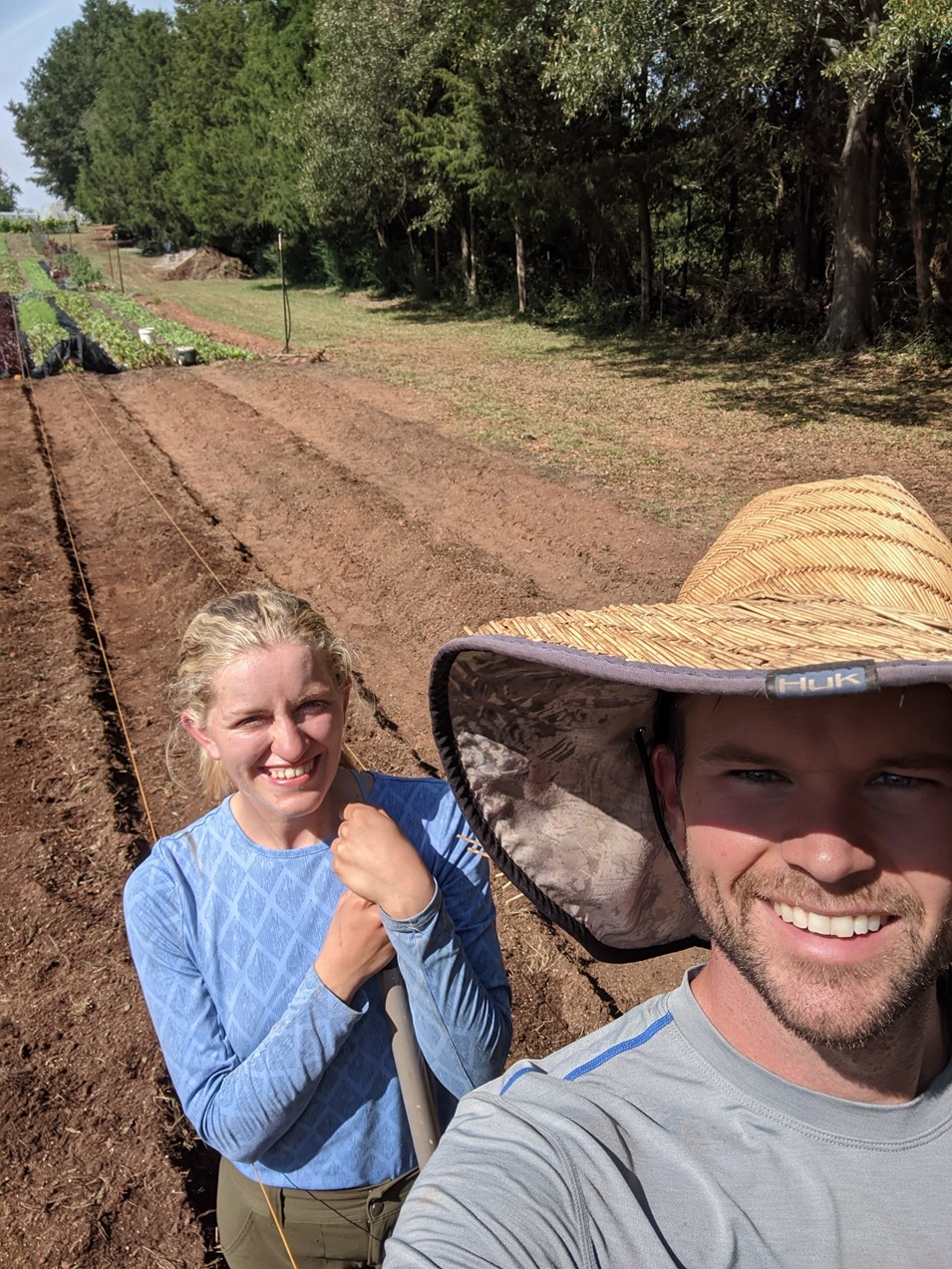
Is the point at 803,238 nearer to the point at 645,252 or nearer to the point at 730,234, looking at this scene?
the point at 730,234

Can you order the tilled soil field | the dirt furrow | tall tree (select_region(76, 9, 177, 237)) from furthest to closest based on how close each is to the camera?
tall tree (select_region(76, 9, 177, 237)) < the tilled soil field < the dirt furrow

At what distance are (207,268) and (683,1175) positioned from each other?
52.6 m

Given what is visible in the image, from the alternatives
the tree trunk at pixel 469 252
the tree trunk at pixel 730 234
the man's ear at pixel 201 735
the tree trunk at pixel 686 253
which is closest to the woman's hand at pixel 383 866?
the man's ear at pixel 201 735

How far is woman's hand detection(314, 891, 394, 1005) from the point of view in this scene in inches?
63.4

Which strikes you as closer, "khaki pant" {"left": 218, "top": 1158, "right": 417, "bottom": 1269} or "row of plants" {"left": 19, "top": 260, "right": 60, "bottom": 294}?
"khaki pant" {"left": 218, "top": 1158, "right": 417, "bottom": 1269}

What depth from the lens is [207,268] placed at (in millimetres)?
48750

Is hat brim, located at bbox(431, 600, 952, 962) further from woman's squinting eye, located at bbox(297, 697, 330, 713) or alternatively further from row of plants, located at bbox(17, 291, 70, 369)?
row of plants, located at bbox(17, 291, 70, 369)

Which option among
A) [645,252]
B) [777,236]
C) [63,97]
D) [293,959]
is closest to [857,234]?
[777,236]

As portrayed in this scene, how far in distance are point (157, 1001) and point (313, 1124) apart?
0.35 meters

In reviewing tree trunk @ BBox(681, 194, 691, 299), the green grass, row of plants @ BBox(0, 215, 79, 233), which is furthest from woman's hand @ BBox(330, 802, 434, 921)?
row of plants @ BBox(0, 215, 79, 233)

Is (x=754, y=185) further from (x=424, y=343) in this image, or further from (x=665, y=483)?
(x=665, y=483)

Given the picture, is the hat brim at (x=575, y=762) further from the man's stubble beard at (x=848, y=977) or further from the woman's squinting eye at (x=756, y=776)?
the man's stubble beard at (x=848, y=977)

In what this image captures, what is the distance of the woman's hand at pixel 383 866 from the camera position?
153cm

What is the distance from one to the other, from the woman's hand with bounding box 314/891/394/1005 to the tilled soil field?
2.01 meters
